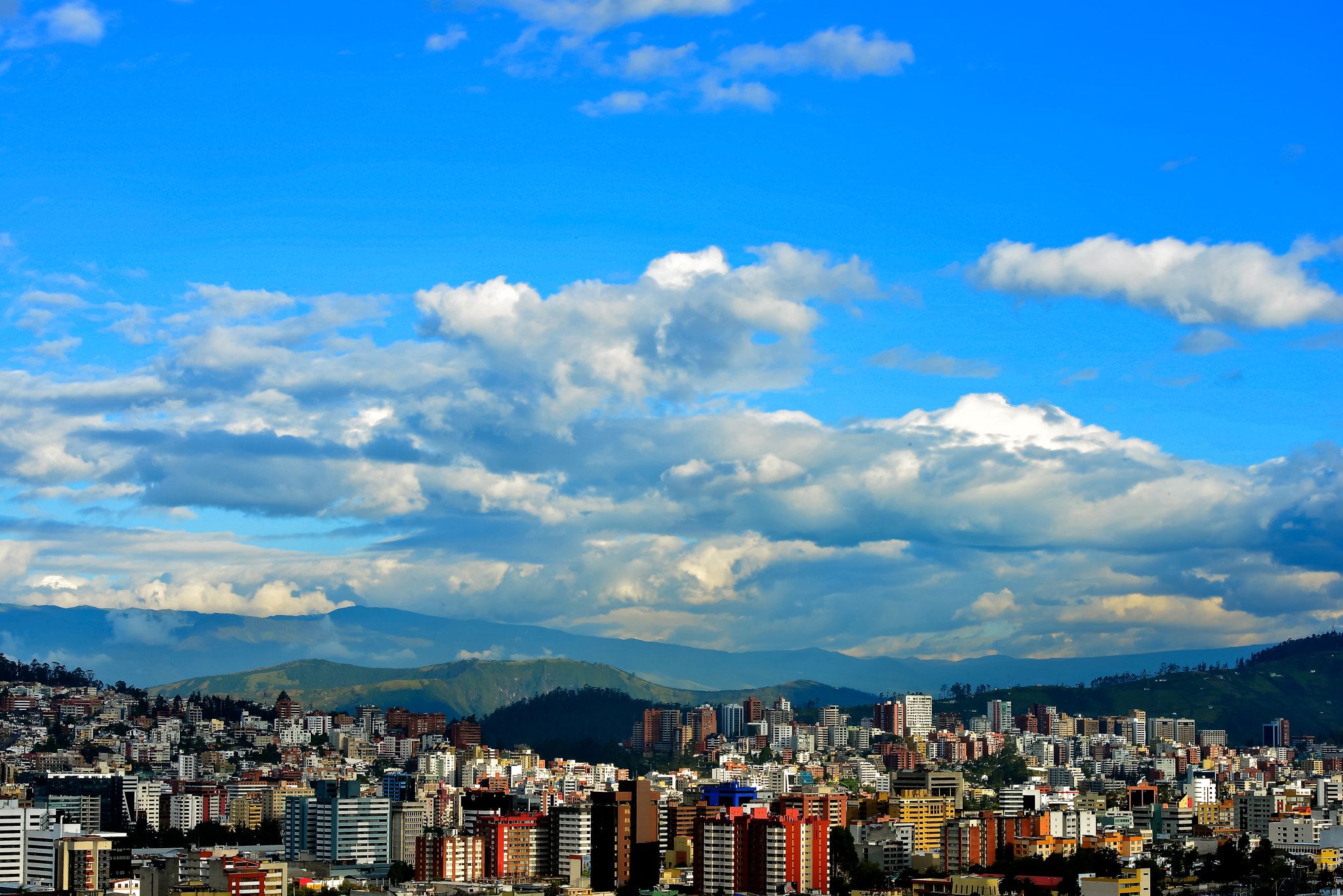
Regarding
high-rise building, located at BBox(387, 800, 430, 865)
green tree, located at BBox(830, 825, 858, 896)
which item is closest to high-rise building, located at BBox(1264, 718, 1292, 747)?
green tree, located at BBox(830, 825, 858, 896)

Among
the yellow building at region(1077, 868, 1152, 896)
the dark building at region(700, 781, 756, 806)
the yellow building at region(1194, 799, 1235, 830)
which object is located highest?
the dark building at region(700, 781, 756, 806)

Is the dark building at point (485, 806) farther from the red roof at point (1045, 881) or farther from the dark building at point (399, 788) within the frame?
the red roof at point (1045, 881)

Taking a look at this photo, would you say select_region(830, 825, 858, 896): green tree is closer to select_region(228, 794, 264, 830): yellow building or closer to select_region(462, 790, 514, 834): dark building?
select_region(462, 790, 514, 834): dark building

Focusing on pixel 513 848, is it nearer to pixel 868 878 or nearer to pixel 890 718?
pixel 868 878

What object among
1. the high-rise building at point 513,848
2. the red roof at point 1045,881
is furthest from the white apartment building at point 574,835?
the red roof at point 1045,881

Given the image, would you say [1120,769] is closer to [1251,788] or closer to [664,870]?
[1251,788]

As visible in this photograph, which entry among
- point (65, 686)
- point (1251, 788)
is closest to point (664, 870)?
point (1251, 788)
